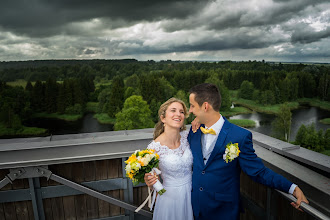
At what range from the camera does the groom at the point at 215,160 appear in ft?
6.01

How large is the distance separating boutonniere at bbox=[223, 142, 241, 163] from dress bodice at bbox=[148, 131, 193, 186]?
0.59 m

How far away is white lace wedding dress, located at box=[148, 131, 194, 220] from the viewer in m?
2.32

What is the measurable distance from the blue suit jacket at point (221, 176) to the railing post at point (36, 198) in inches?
64.0

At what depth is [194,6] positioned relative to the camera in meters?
94.7

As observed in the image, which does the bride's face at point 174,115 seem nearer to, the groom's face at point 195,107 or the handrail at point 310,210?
the groom's face at point 195,107

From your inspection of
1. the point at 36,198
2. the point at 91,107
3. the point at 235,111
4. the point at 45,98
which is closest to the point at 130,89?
the point at 91,107

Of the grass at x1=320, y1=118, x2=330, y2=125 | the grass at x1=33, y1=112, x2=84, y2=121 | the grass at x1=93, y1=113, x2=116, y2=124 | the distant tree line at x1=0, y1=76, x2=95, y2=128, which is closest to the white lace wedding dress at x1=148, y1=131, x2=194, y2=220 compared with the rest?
the grass at x1=93, y1=113, x2=116, y2=124

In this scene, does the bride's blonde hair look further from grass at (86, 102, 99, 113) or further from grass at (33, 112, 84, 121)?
grass at (86, 102, 99, 113)

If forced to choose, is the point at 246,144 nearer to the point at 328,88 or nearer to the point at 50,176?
the point at 50,176

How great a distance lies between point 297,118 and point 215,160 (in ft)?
147

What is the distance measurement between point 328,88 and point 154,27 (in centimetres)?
7339

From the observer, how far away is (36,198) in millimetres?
2516

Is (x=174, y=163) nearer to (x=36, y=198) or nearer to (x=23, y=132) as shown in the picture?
(x=36, y=198)

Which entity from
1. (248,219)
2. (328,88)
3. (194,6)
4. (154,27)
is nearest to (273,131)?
(328,88)
